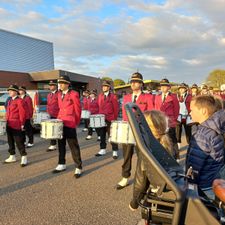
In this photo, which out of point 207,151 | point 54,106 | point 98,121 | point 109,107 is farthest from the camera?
point 54,106

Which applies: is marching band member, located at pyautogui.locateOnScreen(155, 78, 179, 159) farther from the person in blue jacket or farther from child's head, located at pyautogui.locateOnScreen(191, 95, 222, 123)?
the person in blue jacket

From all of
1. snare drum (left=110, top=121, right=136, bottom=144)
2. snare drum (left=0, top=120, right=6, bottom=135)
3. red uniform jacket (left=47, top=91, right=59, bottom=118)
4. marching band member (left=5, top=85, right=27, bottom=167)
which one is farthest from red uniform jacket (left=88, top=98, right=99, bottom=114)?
snare drum (left=110, top=121, right=136, bottom=144)

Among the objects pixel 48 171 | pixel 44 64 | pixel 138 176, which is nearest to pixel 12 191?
pixel 48 171

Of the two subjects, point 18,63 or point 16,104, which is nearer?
point 16,104

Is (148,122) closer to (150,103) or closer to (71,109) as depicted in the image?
(150,103)

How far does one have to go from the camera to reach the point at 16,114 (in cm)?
662

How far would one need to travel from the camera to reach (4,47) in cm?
4312

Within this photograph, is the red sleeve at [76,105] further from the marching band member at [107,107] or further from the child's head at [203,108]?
the child's head at [203,108]

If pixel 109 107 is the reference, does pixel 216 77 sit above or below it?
above

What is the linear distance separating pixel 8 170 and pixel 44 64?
4502 centimetres

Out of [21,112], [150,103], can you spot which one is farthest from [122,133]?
[21,112]

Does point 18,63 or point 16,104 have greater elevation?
point 18,63

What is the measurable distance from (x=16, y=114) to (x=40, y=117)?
306cm

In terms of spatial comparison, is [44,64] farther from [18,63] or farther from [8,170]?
[8,170]
